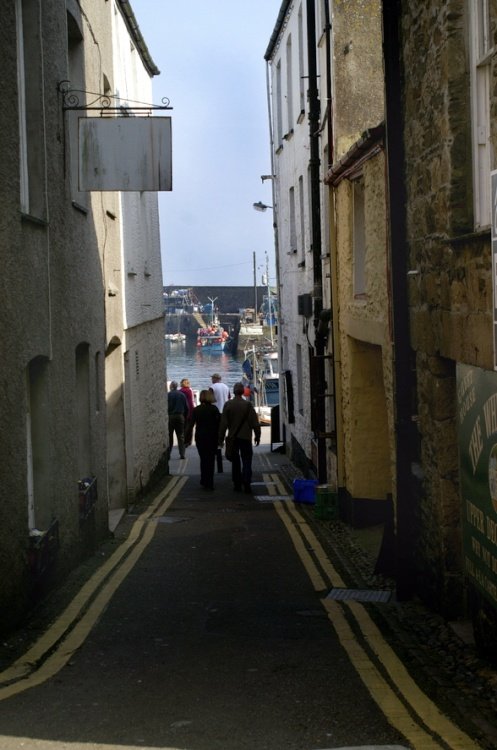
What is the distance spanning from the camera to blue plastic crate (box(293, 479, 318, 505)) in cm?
1900

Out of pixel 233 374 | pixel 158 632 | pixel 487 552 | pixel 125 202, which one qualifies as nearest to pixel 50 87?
pixel 158 632

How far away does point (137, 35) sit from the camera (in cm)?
2273

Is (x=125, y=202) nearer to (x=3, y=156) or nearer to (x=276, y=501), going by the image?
(x=276, y=501)

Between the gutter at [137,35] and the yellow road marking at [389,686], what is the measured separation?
12361 mm

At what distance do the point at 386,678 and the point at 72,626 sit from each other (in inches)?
127

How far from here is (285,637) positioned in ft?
30.3

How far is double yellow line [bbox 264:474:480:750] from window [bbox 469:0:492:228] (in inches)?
132

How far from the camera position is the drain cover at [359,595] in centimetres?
1082

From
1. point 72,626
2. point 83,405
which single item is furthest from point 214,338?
point 72,626

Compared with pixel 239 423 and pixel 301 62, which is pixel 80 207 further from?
pixel 301 62

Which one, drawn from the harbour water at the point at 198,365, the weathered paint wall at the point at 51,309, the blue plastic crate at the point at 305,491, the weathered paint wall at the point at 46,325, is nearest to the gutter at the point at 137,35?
the weathered paint wall at the point at 51,309

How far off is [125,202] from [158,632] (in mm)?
12218

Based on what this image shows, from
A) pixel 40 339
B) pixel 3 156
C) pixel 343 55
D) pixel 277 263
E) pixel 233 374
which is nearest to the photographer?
pixel 3 156

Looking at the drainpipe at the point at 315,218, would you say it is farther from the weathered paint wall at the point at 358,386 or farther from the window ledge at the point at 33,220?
the window ledge at the point at 33,220
